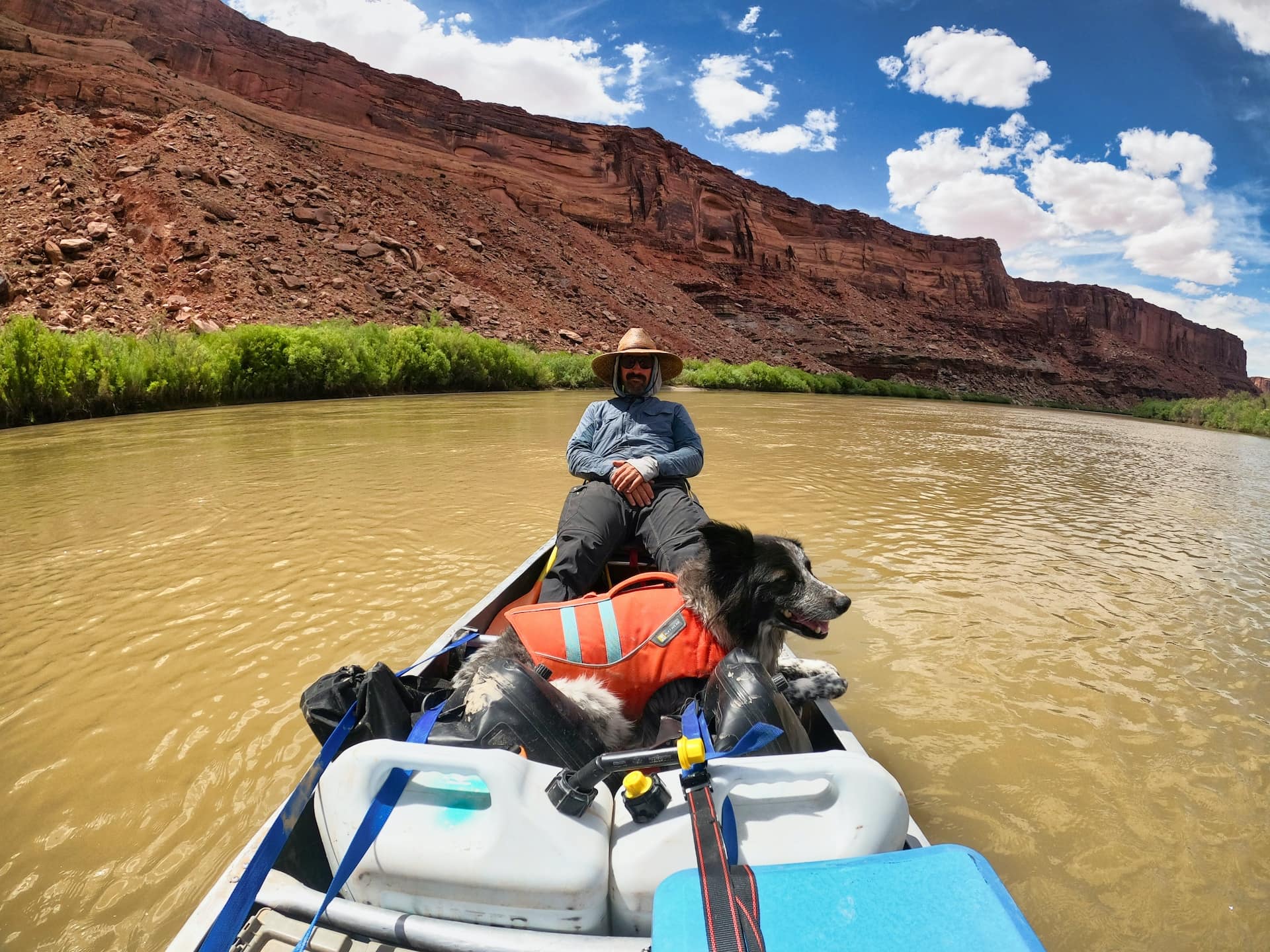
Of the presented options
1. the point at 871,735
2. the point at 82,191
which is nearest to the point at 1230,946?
the point at 871,735

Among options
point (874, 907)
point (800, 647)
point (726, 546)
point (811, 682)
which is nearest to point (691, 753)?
point (874, 907)

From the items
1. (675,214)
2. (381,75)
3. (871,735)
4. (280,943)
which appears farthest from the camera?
(675,214)

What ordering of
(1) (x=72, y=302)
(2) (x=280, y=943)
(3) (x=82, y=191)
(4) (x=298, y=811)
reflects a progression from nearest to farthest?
1. (2) (x=280, y=943)
2. (4) (x=298, y=811)
3. (1) (x=72, y=302)
4. (3) (x=82, y=191)

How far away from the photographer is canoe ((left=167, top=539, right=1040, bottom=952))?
1.24 m

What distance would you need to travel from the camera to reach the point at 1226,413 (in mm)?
31281

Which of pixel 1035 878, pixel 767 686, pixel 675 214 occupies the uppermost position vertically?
pixel 675 214

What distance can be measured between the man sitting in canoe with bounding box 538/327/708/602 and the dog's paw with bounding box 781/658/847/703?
2.98 ft

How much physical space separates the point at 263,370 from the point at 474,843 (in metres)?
21.4

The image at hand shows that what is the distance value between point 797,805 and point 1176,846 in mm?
1964

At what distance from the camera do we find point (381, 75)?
48.2m

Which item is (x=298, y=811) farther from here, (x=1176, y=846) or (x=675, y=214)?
(x=675, y=214)

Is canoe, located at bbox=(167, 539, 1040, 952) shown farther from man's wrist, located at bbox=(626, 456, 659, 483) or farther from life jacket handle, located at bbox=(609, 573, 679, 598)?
man's wrist, located at bbox=(626, 456, 659, 483)

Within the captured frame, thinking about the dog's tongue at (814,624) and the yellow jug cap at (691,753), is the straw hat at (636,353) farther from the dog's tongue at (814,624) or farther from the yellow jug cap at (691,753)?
the yellow jug cap at (691,753)

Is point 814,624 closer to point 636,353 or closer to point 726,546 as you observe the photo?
point 726,546
